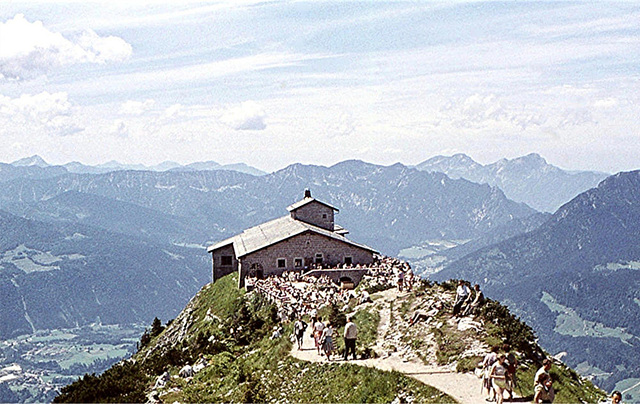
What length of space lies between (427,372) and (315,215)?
67.2m

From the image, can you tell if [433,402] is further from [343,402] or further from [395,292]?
[395,292]

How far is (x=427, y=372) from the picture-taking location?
2950 centimetres

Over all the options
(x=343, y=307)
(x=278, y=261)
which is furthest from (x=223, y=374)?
(x=278, y=261)

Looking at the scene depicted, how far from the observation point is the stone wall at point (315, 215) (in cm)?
9606

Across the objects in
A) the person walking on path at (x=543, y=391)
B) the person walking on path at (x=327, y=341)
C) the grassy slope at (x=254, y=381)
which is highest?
the person walking on path at (x=543, y=391)

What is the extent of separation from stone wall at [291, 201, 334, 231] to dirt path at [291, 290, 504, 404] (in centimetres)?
5716

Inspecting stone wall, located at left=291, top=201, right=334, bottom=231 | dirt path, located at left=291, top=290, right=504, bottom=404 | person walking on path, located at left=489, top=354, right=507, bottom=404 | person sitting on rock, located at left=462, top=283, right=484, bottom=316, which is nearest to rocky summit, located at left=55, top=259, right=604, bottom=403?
dirt path, located at left=291, top=290, right=504, bottom=404

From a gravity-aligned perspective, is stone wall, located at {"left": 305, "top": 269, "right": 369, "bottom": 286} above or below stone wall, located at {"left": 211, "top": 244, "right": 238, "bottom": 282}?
above

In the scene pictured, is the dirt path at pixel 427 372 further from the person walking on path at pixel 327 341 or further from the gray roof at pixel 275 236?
the gray roof at pixel 275 236

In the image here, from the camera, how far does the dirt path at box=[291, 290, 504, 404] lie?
26.0m

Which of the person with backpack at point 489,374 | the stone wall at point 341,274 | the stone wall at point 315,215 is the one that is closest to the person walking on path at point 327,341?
the person with backpack at point 489,374

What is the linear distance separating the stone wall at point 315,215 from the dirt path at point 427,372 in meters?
57.2

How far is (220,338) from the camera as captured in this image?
173 ft

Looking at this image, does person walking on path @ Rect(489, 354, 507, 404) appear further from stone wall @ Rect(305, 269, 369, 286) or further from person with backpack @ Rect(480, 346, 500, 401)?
stone wall @ Rect(305, 269, 369, 286)
